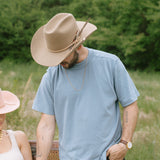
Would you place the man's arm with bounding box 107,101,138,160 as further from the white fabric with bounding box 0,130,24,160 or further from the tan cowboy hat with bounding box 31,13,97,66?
the white fabric with bounding box 0,130,24,160

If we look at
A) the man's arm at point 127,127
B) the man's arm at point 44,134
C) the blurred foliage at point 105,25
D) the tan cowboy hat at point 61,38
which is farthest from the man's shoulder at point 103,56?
the blurred foliage at point 105,25

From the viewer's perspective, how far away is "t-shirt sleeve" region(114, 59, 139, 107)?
2.07 metres

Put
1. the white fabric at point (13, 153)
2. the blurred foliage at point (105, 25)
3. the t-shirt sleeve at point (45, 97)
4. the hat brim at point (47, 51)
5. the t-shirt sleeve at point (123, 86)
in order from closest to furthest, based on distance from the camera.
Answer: the hat brim at point (47, 51)
the t-shirt sleeve at point (123, 86)
the t-shirt sleeve at point (45, 97)
the white fabric at point (13, 153)
the blurred foliage at point (105, 25)

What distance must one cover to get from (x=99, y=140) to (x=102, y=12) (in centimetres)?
1206

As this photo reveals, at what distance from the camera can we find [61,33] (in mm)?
1987

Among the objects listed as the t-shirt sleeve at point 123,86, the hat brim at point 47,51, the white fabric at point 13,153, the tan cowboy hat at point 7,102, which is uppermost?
the hat brim at point 47,51

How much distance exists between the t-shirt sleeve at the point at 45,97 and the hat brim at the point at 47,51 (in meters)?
0.14

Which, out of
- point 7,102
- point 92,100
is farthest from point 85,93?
point 7,102

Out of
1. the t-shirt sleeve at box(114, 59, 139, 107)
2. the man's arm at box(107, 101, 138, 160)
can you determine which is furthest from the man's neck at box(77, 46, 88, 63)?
the man's arm at box(107, 101, 138, 160)

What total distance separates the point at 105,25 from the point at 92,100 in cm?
1202

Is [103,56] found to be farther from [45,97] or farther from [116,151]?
[116,151]

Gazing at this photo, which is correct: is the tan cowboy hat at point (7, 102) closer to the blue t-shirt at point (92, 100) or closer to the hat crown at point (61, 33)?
the blue t-shirt at point (92, 100)

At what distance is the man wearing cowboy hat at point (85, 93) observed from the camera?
2.04 meters

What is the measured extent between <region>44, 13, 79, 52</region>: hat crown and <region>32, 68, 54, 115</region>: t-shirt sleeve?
25 centimetres
